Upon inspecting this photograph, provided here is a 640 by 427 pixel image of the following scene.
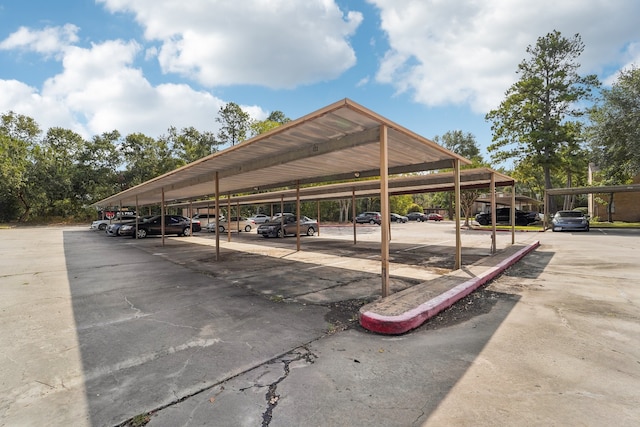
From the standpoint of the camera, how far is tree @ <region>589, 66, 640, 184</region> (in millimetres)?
19328

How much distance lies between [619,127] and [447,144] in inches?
1401

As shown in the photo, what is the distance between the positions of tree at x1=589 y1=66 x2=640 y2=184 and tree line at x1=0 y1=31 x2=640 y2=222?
6 centimetres

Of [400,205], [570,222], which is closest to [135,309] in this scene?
[570,222]

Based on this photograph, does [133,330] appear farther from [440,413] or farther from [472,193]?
[472,193]

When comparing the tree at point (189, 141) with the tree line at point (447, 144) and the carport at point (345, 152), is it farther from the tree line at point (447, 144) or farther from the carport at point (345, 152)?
the carport at point (345, 152)

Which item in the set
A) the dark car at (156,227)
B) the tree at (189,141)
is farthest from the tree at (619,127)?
the tree at (189,141)

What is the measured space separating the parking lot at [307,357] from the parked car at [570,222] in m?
15.3

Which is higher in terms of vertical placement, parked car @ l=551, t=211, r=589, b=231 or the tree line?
the tree line

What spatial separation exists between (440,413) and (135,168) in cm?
4872

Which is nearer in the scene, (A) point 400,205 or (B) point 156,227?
(B) point 156,227

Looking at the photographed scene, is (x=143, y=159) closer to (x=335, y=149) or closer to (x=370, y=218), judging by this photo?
(x=370, y=218)

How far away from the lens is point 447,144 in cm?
5497

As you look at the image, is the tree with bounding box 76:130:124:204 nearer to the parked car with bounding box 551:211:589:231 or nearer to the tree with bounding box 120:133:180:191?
the tree with bounding box 120:133:180:191

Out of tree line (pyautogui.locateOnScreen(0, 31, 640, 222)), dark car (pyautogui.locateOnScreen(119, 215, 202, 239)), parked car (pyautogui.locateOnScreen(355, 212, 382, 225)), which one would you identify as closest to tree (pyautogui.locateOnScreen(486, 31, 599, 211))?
tree line (pyautogui.locateOnScreen(0, 31, 640, 222))
